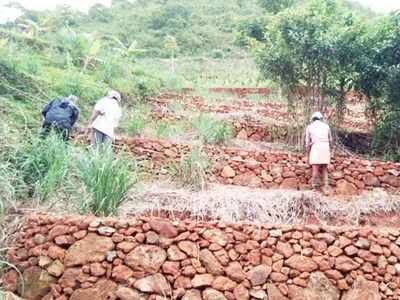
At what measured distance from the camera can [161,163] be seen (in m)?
9.42

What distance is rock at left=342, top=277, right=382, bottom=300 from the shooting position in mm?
6184

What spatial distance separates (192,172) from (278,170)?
183cm

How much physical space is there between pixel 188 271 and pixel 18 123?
4.31 m

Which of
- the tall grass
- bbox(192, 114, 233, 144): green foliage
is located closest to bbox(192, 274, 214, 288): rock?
the tall grass

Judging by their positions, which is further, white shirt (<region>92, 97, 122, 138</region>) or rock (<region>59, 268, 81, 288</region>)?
white shirt (<region>92, 97, 122, 138</region>)

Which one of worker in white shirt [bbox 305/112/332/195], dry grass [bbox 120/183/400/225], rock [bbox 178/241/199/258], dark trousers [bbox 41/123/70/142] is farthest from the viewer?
worker in white shirt [bbox 305/112/332/195]

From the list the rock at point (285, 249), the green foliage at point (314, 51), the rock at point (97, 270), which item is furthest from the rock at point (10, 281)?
the green foliage at point (314, 51)

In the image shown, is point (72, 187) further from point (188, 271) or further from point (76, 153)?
point (188, 271)

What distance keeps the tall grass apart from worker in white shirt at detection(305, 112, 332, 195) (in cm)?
350

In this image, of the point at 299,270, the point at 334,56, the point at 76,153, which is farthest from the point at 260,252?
the point at 334,56

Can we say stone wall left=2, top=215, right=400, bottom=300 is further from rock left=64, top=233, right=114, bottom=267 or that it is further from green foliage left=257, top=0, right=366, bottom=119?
green foliage left=257, top=0, right=366, bottom=119

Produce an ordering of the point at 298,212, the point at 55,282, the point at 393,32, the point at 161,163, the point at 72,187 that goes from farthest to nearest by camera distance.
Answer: the point at 393,32 → the point at 161,163 → the point at 298,212 → the point at 72,187 → the point at 55,282

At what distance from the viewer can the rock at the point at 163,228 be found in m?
6.06

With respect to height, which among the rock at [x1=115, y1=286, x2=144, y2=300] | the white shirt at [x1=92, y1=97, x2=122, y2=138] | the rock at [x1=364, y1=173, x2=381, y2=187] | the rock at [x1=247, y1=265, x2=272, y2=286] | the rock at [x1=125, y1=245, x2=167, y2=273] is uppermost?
the white shirt at [x1=92, y1=97, x2=122, y2=138]
